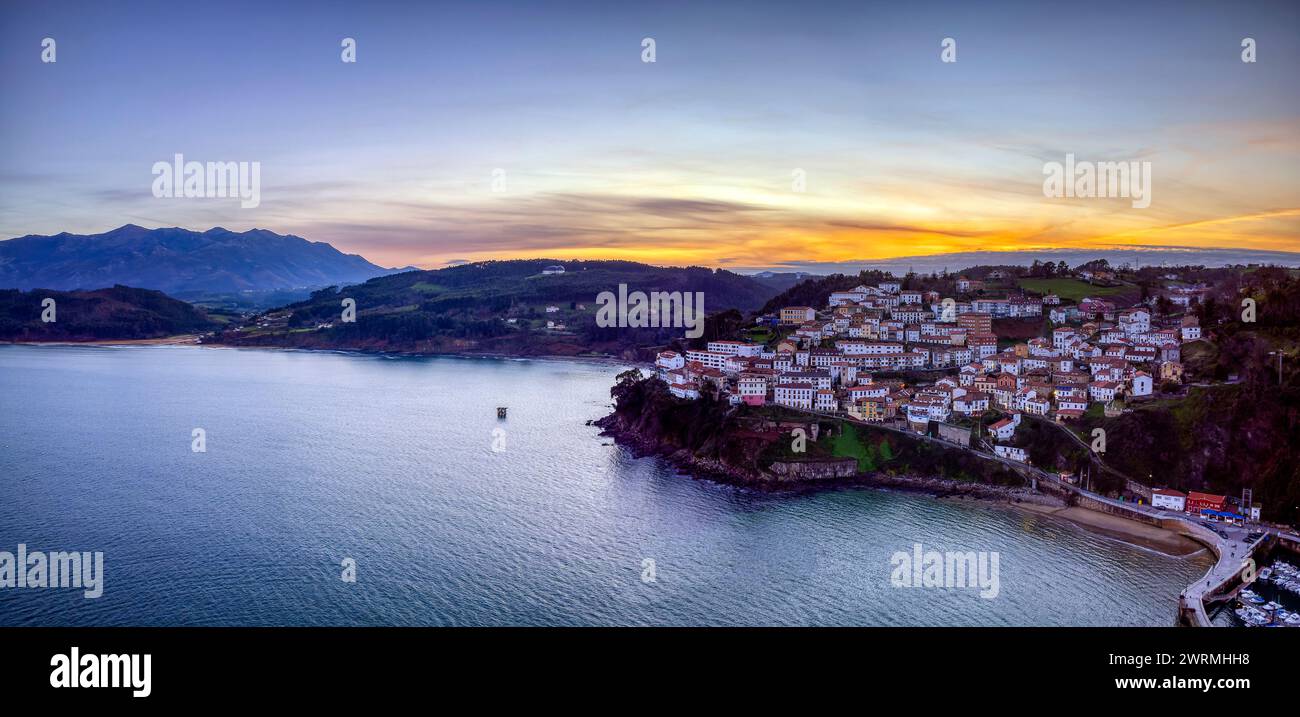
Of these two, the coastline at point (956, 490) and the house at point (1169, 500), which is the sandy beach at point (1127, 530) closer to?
the coastline at point (956, 490)

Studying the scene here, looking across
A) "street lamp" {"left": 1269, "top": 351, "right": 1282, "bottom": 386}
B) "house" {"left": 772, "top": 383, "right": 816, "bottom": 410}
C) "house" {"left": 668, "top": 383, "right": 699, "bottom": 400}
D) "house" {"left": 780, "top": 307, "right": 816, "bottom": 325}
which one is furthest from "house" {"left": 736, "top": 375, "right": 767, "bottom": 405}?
"street lamp" {"left": 1269, "top": 351, "right": 1282, "bottom": 386}

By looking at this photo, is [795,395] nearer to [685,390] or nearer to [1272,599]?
[685,390]

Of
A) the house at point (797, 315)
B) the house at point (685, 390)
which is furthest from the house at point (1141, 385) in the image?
the house at point (797, 315)

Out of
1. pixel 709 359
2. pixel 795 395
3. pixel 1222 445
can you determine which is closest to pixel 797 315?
pixel 709 359
